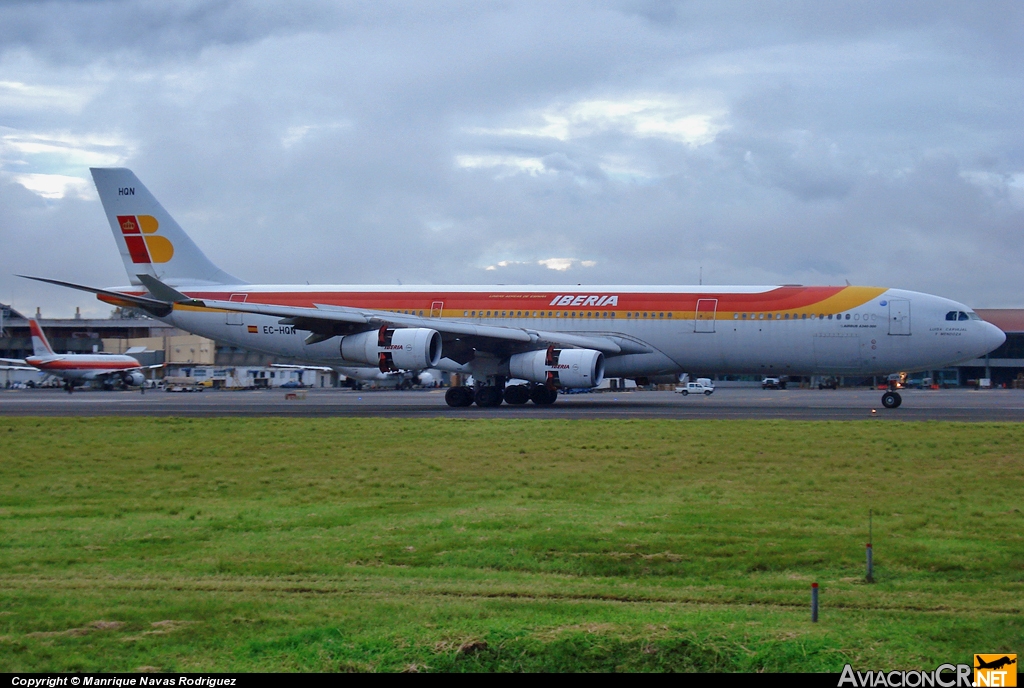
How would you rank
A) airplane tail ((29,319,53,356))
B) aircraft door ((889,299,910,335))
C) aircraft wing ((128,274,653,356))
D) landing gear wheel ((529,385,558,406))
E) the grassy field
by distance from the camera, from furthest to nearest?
airplane tail ((29,319,53,356))
landing gear wheel ((529,385,558,406))
aircraft door ((889,299,910,335))
aircraft wing ((128,274,653,356))
the grassy field

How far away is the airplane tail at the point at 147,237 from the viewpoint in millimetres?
37188

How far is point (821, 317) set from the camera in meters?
32.1

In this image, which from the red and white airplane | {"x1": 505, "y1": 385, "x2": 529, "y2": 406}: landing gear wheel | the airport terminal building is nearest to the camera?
{"x1": 505, "y1": 385, "x2": 529, "y2": 406}: landing gear wheel

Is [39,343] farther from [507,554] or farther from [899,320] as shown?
[507,554]

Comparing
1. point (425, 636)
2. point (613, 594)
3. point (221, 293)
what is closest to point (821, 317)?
point (221, 293)

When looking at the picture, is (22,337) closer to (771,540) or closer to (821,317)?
(821,317)

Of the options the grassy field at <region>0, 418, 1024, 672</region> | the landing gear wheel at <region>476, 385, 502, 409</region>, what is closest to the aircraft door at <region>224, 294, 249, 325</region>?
the landing gear wheel at <region>476, 385, 502, 409</region>

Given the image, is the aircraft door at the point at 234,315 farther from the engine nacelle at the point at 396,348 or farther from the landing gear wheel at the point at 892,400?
the landing gear wheel at the point at 892,400

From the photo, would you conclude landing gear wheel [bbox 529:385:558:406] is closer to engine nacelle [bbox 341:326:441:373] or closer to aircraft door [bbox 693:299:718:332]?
engine nacelle [bbox 341:326:441:373]

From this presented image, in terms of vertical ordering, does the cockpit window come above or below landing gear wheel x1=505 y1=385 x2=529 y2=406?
above

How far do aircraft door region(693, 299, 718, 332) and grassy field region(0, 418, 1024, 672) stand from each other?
14172mm

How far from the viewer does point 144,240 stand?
37906mm

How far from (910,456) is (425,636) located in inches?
502

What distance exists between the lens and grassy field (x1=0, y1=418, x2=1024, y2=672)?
6434 millimetres
